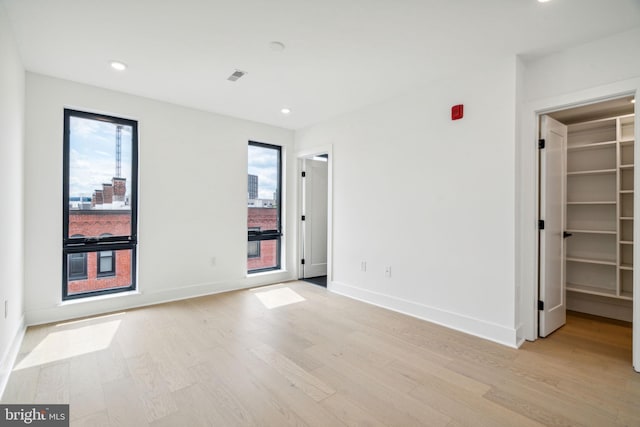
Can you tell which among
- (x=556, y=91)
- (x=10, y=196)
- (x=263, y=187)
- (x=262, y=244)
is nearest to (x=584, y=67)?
(x=556, y=91)

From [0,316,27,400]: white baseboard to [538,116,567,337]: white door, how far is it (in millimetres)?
4260

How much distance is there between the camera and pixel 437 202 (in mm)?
3312

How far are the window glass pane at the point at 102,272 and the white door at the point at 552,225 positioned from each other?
4564 millimetres

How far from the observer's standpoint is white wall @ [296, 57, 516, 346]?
284 cm

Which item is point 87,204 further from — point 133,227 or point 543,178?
point 543,178

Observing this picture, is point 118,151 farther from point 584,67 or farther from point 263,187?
point 584,67

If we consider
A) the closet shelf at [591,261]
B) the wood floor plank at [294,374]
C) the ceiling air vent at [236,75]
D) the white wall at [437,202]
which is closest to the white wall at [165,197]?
the ceiling air vent at [236,75]

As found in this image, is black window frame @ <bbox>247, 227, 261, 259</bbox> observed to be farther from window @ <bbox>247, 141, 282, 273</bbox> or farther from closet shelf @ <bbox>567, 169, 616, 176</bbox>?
closet shelf @ <bbox>567, 169, 616, 176</bbox>

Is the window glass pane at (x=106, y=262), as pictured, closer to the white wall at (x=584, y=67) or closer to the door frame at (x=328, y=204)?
the door frame at (x=328, y=204)

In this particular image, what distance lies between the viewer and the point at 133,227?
3.86 meters

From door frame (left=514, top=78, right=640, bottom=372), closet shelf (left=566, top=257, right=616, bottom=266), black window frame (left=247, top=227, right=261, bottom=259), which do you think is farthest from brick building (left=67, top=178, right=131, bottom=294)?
closet shelf (left=566, top=257, right=616, bottom=266)

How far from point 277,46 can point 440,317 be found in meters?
3.06

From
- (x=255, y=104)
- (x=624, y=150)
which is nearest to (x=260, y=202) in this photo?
(x=255, y=104)

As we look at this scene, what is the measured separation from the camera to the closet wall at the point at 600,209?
331cm
